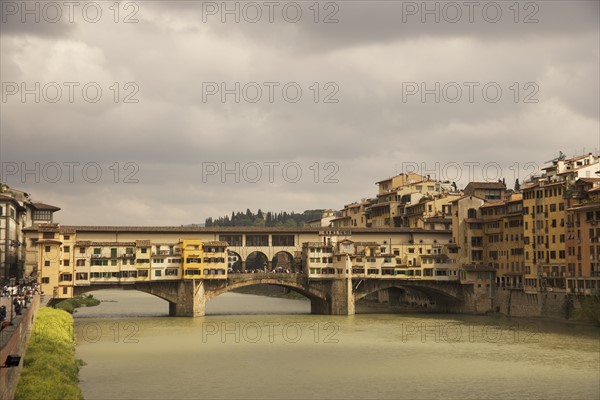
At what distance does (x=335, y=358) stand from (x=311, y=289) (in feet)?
108

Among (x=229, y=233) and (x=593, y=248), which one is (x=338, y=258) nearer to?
(x=229, y=233)

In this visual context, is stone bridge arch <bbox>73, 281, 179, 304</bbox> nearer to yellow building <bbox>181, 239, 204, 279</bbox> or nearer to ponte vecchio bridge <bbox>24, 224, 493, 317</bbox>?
ponte vecchio bridge <bbox>24, 224, 493, 317</bbox>

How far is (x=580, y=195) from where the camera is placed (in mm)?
71438

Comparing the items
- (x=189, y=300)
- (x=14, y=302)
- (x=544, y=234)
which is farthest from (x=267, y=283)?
(x=14, y=302)

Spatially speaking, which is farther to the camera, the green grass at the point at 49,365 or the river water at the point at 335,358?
the river water at the point at 335,358

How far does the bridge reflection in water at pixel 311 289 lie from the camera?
7819 cm

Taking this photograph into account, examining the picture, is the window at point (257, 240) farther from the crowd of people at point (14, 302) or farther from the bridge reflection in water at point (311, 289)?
the crowd of people at point (14, 302)

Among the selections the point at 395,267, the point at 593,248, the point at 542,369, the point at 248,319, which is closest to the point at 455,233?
the point at 395,267

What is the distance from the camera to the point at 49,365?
35125mm

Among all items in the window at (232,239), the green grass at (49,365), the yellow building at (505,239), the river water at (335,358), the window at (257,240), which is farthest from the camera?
the window at (257,240)

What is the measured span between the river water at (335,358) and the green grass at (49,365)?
5.51 ft

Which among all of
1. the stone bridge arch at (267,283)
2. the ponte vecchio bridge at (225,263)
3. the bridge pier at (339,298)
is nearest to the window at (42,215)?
the ponte vecchio bridge at (225,263)

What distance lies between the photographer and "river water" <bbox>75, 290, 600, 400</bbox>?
128 ft

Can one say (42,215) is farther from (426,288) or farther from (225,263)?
(426,288)
